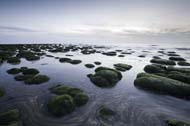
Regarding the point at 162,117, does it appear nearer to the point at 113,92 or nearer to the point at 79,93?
the point at 113,92

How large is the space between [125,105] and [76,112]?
5507mm

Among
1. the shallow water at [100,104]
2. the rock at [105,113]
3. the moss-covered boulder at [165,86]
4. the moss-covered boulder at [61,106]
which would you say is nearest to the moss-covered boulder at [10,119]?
the shallow water at [100,104]

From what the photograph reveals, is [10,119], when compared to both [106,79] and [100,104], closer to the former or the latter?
[100,104]

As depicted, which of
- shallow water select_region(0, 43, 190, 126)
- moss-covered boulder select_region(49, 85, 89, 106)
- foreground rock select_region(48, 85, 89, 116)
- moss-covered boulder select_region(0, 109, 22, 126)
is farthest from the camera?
moss-covered boulder select_region(49, 85, 89, 106)

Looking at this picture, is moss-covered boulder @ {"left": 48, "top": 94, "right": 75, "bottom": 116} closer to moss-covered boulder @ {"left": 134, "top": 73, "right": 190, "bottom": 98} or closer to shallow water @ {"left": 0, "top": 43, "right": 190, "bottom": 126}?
shallow water @ {"left": 0, "top": 43, "right": 190, "bottom": 126}

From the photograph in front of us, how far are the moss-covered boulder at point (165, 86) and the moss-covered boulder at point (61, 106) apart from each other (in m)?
12.4

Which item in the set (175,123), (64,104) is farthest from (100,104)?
(175,123)

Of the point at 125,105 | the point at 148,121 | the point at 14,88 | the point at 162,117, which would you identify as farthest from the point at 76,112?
the point at 14,88

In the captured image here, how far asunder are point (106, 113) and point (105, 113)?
0.09 meters

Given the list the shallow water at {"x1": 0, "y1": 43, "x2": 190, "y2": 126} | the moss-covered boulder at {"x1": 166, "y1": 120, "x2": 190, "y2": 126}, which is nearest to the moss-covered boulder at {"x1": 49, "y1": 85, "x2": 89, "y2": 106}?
the shallow water at {"x1": 0, "y1": 43, "x2": 190, "y2": 126}

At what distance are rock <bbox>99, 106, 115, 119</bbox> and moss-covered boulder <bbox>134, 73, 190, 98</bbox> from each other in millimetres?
9647

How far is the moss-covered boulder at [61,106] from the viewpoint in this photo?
13.6 metres

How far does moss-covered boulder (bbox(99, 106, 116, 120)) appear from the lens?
13540 millimetres

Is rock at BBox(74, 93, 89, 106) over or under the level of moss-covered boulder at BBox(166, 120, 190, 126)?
over
